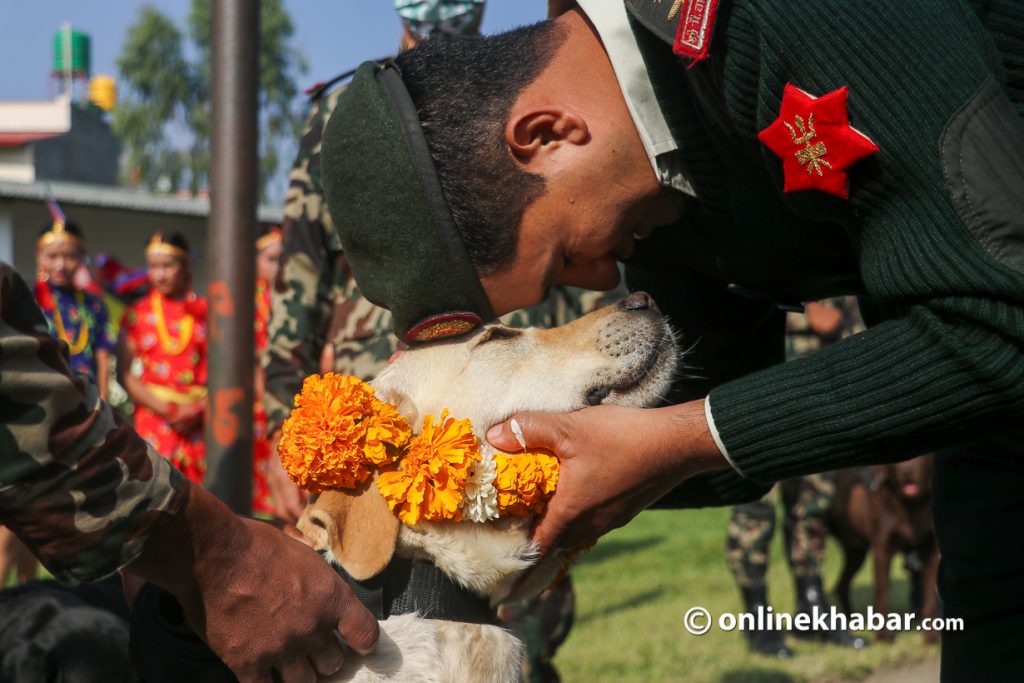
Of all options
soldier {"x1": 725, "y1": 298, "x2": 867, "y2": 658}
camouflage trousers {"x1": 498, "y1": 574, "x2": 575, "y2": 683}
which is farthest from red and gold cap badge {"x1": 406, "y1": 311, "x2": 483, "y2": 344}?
soldier {"x1": 725, "y1": 298, "x2": 867, "y2": 658}

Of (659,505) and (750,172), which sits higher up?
(750,172)

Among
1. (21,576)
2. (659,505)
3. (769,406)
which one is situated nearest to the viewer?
(769,406)

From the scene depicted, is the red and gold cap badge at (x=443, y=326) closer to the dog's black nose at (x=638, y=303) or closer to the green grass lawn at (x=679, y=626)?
the dog's black nose at (x=638, y=303)

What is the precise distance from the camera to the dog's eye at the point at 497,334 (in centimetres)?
254

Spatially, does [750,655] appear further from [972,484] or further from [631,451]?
[631,451]

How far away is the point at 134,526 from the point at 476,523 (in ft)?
2.41

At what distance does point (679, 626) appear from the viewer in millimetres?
6820

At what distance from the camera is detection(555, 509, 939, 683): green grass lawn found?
5832mm

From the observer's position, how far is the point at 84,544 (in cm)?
185

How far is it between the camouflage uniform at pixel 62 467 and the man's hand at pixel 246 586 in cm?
7

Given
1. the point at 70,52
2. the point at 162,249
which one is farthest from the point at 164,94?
the point at 162,249

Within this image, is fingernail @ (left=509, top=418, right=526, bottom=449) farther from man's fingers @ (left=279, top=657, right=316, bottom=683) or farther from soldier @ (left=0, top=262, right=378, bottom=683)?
man's fingers @ (left=279, top=657, right=316, bottom=683)

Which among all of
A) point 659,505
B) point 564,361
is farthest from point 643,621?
point 564,361

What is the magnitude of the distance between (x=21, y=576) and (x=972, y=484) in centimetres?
571
